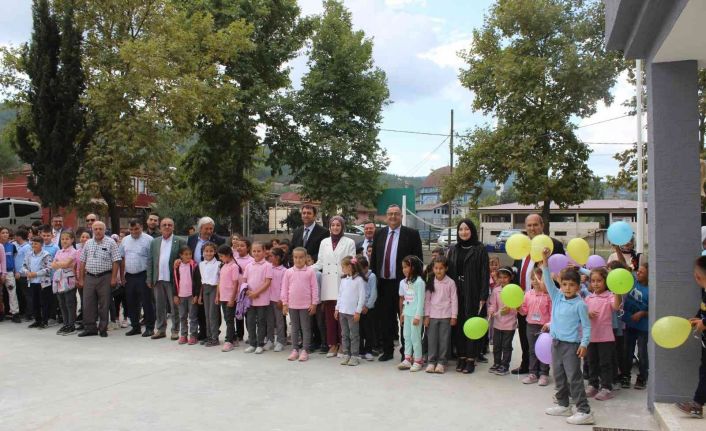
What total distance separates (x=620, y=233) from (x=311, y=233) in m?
4.28

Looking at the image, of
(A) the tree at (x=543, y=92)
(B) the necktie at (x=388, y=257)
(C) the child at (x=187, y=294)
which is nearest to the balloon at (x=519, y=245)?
(B) the necktie at (x=388, y=257)

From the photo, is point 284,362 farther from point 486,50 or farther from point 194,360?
point 486,50

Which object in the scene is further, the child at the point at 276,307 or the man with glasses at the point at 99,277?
the man with glasses at the point at 99,277

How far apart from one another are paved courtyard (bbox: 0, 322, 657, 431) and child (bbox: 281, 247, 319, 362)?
36 cm

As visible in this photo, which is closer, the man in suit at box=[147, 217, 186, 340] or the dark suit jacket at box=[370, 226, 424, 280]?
the dark suit jacket at box=[370, 226, 424, 280]

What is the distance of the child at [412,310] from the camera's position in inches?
269

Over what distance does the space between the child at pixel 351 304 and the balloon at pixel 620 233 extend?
2.96m

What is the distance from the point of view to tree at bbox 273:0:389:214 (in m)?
24.6

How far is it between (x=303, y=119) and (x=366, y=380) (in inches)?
763

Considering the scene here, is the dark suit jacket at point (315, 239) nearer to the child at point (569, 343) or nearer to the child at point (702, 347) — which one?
the child at point (569, 343)

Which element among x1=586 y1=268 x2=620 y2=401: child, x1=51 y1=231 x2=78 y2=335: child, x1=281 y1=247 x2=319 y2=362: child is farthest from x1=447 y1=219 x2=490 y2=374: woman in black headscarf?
x1=51 y1=231 x2=78 y2=335: child

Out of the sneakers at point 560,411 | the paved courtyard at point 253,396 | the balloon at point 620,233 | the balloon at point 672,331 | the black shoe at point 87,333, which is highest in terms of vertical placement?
the balloon at point 620,233

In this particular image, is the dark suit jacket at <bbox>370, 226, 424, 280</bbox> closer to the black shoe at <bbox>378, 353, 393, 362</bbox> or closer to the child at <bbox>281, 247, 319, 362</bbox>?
the child at <bbox>281, 247, 319, 362</bbox>

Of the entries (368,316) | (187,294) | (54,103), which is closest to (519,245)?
(368,316)
